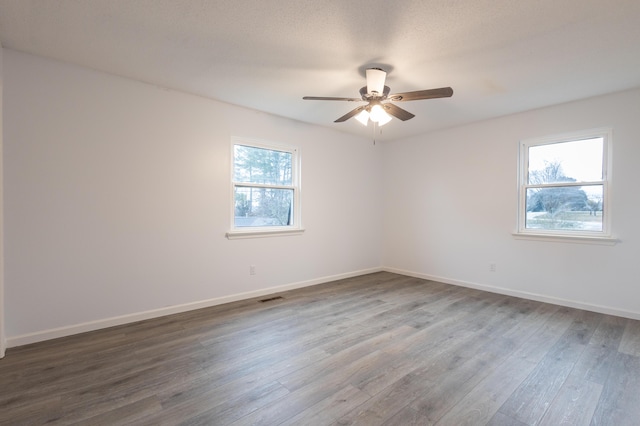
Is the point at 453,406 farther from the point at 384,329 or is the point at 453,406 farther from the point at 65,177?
the point at 65,177

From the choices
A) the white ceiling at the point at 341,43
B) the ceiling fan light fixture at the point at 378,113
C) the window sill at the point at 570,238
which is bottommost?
the window sill at the point at 570,238

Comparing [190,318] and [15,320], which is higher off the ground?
[15,320]

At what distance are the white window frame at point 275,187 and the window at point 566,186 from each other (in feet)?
10.4

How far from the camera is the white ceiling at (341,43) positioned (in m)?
1.97

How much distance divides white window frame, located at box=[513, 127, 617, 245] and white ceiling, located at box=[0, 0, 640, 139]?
1.77 feet

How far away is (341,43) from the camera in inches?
92.3

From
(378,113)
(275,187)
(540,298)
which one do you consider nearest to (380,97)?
(378,113)

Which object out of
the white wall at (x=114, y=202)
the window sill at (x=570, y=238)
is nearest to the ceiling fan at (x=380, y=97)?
the white wall at (x=114, y=202)

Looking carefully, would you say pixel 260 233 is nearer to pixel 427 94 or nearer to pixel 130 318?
pixel 130 318

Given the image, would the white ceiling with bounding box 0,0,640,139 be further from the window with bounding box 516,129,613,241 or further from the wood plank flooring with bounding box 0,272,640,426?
the wood plank flooring with bounding box 0,272,640,426

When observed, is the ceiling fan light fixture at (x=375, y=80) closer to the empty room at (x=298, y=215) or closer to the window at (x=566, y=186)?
the empty room at (x=298, y=215)

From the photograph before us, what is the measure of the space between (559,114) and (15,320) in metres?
6.20

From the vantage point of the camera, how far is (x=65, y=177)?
2.74 meters

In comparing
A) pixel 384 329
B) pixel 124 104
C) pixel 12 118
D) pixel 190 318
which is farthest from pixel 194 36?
pixel 384 329
